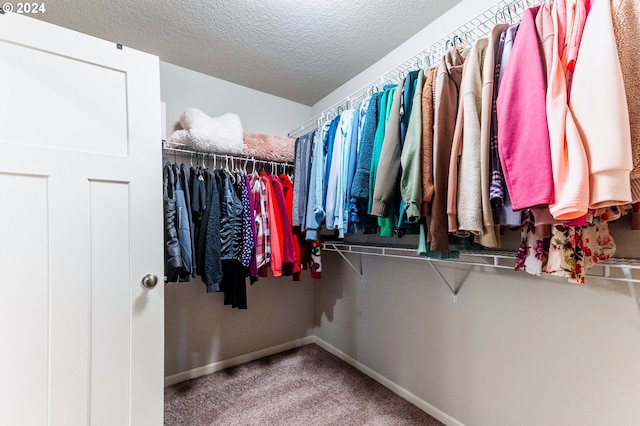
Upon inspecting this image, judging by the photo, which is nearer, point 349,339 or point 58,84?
point 58,84

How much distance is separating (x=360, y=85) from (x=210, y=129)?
121 cm

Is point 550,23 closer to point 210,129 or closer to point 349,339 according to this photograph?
point 210,129

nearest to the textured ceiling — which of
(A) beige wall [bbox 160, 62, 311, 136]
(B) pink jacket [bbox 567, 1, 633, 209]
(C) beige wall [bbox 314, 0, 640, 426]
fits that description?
(A) beige wall [bbox 160, 62, 311, 136]

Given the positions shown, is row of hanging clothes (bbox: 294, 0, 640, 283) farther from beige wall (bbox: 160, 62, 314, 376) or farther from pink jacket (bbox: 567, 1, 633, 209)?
beige wall (bbox: 160, 62, 314, 376)

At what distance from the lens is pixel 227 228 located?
72.2 inches

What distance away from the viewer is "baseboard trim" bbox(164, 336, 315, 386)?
6.74ft

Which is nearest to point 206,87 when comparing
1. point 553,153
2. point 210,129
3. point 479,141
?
point 210,129

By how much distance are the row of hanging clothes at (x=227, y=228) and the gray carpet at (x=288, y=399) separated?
1.94 ft

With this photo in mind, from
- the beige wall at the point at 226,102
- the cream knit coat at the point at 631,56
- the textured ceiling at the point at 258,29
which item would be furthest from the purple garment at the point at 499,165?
the beige wall at the point at 226,102

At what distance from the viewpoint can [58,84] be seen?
1.14 m

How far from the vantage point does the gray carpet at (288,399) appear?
1.63 m

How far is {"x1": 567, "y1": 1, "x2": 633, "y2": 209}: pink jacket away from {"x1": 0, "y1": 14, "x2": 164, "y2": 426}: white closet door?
5.13 feet

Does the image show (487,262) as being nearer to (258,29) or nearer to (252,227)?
(252,227)

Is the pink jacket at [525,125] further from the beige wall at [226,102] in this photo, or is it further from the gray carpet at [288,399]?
the beige wall at [226,102]
